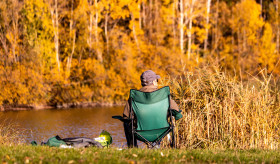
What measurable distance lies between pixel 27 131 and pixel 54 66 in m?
8.27

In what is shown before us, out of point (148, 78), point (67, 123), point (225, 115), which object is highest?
point (148, 78)

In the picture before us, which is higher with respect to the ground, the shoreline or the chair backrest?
the chair backrest

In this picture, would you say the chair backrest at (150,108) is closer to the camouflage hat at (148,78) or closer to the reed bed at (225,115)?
the camouflage hat at (148,78)

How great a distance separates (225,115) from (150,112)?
1.30 m

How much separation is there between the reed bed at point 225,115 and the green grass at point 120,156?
125 centimetres

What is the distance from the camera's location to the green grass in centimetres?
465

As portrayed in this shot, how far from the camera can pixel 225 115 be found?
6.80 meters

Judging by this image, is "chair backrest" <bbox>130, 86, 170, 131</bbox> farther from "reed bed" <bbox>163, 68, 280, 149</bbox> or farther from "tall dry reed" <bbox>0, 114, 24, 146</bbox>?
"tall dry reed" <bbox>0, 114, 24, 146</bbox>

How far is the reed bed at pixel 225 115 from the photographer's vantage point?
6.70 metres

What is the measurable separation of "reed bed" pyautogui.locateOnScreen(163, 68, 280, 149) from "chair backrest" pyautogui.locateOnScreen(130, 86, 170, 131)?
3.11 feet

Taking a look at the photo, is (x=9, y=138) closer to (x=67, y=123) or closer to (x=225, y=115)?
(x=225, y=115)

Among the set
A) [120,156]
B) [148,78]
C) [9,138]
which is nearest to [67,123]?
[9,138]

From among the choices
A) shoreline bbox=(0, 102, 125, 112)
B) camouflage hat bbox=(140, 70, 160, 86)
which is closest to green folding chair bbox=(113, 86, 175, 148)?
camouflage hat bbox=(140, 70, 160, 86)

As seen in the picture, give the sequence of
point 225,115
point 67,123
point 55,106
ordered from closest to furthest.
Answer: point 225,115 → point 67,123 → point 55,106
